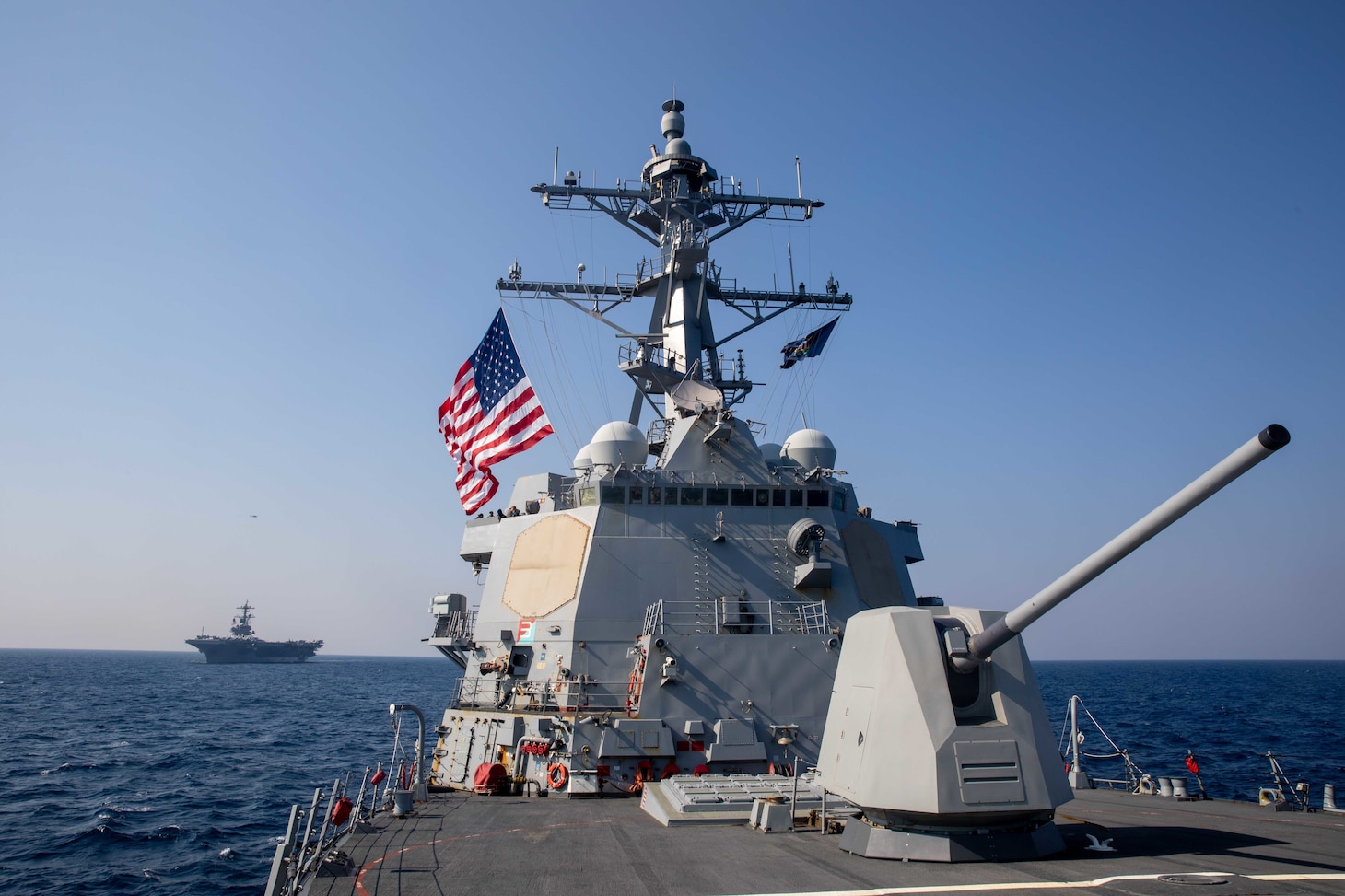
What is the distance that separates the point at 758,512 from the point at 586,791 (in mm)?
5530

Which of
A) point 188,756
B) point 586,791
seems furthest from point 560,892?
point 188,756

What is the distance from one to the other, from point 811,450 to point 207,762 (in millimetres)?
21986

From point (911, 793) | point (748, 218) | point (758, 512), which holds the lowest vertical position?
point (911, 793)

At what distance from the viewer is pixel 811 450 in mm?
16984

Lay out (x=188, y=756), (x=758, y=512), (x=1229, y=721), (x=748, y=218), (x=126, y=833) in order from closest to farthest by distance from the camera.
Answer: (x=758, y=512), (x=126, y=833), (x=748, y=218), (x=188, y=756), (x=1229, y=721)

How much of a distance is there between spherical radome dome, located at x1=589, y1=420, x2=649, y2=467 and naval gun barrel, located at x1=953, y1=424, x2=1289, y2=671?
30.5ft

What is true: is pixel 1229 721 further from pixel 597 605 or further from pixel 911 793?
pixel 911 793

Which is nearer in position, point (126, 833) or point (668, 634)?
point (668, 634)

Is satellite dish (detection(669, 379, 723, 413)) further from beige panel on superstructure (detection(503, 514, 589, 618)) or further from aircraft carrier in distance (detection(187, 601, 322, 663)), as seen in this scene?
aircraft carrier in distance (detection(187, 601, 322, 663))

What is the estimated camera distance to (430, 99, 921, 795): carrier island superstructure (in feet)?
38.4

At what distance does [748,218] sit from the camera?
851 inches

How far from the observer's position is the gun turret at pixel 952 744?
6.67m

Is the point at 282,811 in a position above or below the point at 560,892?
below

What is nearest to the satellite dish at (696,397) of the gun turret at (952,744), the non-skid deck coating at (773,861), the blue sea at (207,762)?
the non-skid deck coating at (773,861)
